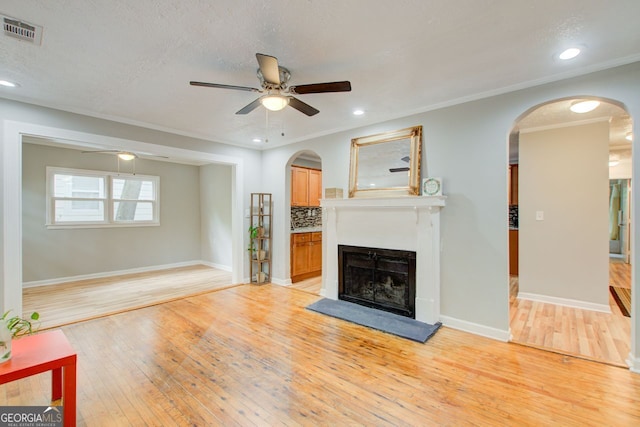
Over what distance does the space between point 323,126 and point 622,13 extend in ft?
10.0

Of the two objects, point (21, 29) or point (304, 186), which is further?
point (304, 186)

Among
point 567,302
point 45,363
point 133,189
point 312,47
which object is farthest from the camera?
point 133,189

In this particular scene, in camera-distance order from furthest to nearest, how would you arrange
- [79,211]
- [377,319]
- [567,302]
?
[79,211], [567,302], [377,319]

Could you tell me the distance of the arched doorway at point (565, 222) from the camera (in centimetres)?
359

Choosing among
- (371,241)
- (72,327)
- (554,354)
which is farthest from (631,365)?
(72,327)

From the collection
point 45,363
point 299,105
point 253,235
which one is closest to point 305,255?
point 253,235

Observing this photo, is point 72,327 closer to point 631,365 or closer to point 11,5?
point 11,5

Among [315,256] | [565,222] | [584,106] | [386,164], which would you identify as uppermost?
[584,106]

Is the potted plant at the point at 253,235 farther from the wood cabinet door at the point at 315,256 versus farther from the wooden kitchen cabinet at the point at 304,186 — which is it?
the wood cabinet door at the point at 315,256

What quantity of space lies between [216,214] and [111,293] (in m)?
2.73

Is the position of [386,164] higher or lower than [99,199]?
higher

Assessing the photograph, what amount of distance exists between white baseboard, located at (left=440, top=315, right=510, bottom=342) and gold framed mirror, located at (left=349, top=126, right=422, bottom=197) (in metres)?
1.57

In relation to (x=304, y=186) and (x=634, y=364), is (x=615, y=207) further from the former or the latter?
(x=304, y=186)

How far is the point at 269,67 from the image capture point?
6.53ft
